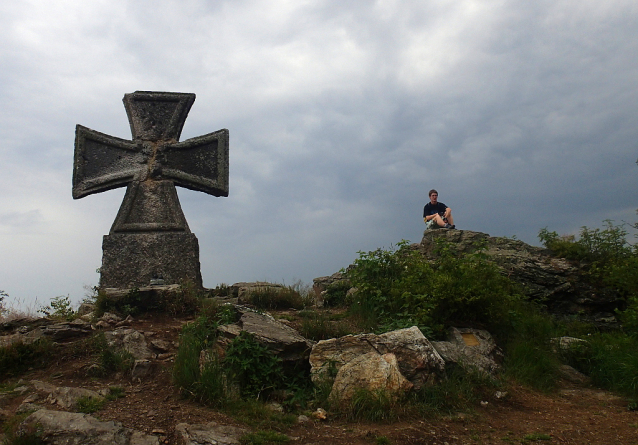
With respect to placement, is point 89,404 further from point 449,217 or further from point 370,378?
point 449,217

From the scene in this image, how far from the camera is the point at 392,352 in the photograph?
15.5ft

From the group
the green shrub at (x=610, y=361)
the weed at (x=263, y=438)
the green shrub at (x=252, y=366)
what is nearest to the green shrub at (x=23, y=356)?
the green shrub at (x=252, y=366)

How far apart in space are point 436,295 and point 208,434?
3.14m

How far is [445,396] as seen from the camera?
453 cm

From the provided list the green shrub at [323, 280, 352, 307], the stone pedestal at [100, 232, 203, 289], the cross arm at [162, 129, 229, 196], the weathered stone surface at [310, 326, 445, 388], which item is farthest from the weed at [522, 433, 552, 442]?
the cross arm at [162, 129, 229, 196]

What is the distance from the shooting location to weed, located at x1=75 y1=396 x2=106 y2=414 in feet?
13.1

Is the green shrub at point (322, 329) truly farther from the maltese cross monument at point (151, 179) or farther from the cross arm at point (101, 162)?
the cross arm at point (101, 162)

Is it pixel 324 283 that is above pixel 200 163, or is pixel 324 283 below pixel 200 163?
below

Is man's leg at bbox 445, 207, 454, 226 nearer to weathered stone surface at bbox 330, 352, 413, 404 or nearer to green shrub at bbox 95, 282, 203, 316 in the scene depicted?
green shrub at bbox 95, 282, 203, 316

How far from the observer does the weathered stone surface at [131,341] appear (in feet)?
17.1

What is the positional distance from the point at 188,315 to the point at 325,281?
408cm

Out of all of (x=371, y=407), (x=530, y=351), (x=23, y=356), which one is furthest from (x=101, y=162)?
(x=530, y=351)

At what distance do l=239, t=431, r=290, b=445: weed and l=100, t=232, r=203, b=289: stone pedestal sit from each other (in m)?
4.28

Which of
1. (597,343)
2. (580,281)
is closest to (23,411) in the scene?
(597,343)
